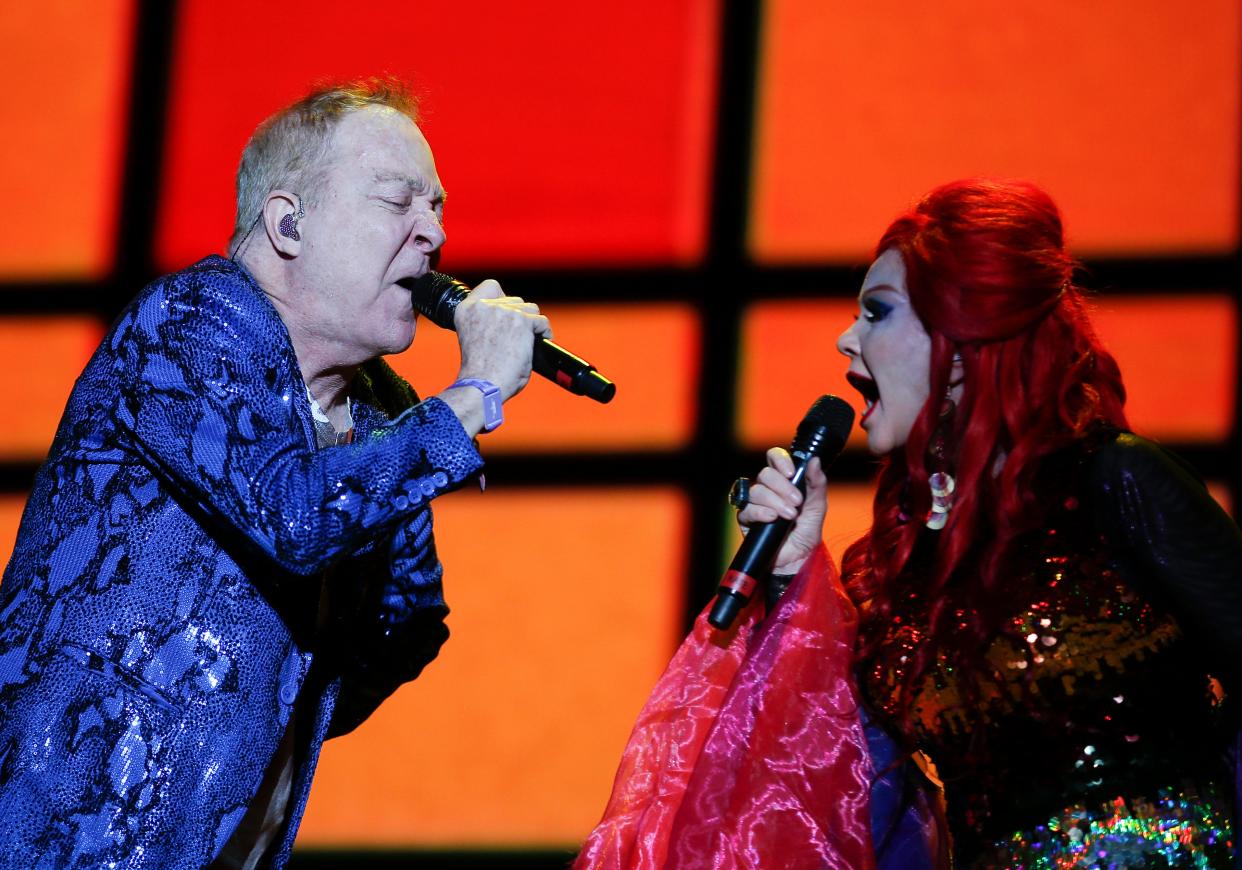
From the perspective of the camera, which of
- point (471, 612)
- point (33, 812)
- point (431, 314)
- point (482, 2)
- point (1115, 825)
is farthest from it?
point (482, 2)

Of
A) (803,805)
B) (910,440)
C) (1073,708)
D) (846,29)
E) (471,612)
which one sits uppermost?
(846,29)

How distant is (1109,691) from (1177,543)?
17cm

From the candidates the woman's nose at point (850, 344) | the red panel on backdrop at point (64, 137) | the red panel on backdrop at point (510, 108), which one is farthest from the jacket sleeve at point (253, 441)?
the red panel on backdrop at point (64, 137)

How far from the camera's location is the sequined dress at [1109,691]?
154 centimetres

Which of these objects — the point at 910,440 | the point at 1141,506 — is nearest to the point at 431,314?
the point at 910,440

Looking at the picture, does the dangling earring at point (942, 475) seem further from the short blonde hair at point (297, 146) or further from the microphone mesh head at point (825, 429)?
the short blonde hair at point (297, 146)

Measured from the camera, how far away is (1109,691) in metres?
1.56

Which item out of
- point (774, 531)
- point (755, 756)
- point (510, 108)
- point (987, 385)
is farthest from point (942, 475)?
point (510, 108)

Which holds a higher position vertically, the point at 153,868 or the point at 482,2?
the point at 482,2

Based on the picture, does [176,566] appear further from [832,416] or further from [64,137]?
[64,137]

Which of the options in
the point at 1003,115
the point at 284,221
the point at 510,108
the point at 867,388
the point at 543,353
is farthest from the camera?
the point at 510,108

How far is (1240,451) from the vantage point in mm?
2545

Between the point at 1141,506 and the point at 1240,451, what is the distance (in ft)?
3.61

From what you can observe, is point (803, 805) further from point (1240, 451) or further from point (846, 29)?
point (846, 29)
